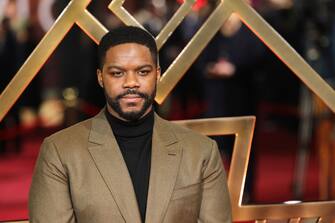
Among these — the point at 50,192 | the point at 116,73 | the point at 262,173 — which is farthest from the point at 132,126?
the point at 262,173

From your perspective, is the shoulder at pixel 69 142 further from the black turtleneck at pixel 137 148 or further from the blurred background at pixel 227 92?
the blurred background at pixel 227 92

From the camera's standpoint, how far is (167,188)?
8.83 ft

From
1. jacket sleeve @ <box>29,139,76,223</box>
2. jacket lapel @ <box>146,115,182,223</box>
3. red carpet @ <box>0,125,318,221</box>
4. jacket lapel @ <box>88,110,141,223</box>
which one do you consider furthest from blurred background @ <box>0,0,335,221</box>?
jacket sleeve @ <box>29,139,76,223</box>

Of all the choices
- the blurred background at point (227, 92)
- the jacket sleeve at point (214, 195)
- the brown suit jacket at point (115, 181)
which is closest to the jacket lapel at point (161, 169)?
the brown suit jacket at point (115, 181)

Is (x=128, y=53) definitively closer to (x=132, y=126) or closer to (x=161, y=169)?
(x=132, y=126)

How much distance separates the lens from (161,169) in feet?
8.90

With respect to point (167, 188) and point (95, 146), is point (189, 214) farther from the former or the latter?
point (95, 146)

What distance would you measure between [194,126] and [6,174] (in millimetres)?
4765

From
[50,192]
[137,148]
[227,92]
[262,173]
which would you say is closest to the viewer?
[50,192]

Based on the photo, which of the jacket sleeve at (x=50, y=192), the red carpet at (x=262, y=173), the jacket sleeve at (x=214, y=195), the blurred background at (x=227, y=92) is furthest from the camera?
the red carpet at (x=262, y=173)

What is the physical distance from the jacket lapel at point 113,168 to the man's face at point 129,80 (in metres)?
0.08

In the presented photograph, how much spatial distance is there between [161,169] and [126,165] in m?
0.11

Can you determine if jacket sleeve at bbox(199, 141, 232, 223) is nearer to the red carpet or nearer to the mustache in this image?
the mustache

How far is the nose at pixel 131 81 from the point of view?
268cm
